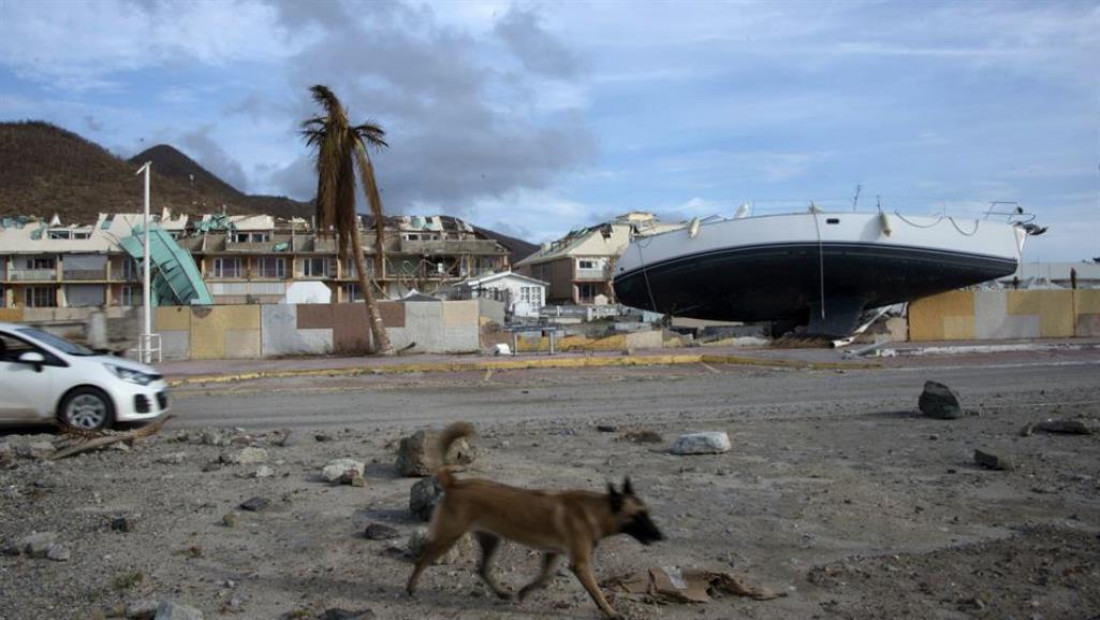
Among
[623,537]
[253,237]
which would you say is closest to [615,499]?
[623,537]

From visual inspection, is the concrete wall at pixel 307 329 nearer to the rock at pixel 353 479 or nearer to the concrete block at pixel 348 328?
the concrete block at pixel 348 328

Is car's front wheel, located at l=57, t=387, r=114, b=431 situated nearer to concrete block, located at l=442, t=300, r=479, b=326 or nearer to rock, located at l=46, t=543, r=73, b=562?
rock, located at l=46, t=543, r=73, b=562

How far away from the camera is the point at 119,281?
81.5 meters

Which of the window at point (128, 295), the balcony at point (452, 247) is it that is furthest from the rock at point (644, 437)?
the balcony at point (452, 247)

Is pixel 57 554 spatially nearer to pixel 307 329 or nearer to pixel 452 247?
pixel 307 329

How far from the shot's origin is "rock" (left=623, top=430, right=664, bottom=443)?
393 inches

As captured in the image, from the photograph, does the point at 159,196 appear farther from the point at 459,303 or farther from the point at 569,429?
the point at 569,429

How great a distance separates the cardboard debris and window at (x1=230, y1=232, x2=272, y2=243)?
87.4 m

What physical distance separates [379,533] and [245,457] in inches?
133

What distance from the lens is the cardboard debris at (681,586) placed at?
4996 mm

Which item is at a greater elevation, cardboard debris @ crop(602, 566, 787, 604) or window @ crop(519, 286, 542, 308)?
window @ crop(519, 286, 542, 308)

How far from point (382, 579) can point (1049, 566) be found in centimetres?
412

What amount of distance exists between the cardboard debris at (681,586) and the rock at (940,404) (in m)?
7.60

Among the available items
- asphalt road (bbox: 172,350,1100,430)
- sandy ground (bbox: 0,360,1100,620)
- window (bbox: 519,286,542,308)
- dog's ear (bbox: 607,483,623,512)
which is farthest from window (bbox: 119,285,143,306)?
dog's ear (bbox: 607,483,623,512)
